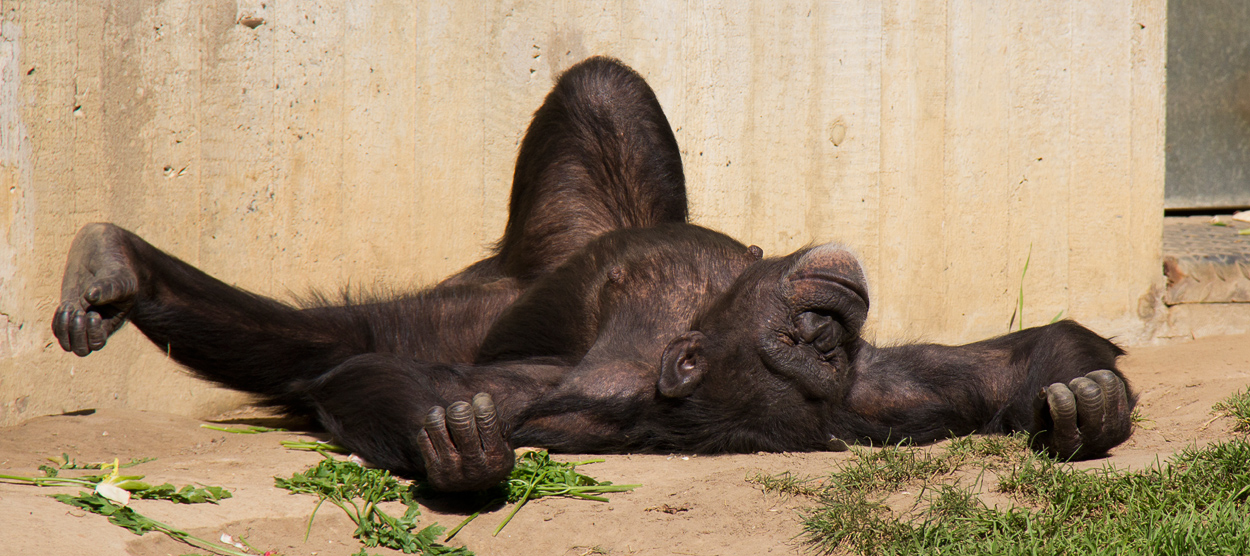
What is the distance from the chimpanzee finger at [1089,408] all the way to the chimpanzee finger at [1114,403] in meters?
0.03

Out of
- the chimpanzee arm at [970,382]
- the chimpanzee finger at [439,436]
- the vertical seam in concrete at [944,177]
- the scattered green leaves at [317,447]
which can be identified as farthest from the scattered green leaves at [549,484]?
the vertical seam in concrete at [944,177]

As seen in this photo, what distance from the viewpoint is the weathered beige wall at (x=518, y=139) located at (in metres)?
3.80

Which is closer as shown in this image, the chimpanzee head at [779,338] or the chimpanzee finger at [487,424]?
the chimpanzee finger at [487,424]

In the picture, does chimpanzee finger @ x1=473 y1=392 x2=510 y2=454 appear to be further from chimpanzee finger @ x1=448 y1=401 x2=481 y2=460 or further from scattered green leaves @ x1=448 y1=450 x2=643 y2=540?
scattered green leaves @ x1=448 y1=450 x2=643 y2=540

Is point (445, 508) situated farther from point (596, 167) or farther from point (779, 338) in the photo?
point (596, 167)

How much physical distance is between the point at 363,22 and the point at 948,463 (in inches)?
121

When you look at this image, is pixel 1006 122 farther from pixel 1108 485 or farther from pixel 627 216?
pixel 1108 485

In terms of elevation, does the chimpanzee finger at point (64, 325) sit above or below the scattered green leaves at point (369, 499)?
above

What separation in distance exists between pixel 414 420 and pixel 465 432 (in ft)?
1.29

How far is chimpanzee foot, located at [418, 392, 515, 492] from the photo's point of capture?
2746mm

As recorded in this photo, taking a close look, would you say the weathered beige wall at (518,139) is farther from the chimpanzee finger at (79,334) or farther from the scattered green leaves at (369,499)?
the scattered green leaves at (369,499)

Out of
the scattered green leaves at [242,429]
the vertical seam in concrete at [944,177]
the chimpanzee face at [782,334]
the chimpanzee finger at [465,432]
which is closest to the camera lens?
the chimpanzee finger at [465,432]

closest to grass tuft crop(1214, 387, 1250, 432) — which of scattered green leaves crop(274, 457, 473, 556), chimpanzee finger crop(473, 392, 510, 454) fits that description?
chimpanzee finger crop(473, 392, 510, 454)

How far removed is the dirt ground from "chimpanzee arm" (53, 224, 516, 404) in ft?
0.95
